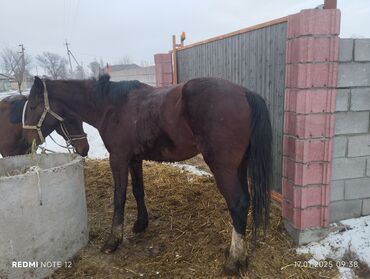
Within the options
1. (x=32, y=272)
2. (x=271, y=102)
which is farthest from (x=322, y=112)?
(x=32, y=272)

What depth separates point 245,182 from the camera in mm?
2775

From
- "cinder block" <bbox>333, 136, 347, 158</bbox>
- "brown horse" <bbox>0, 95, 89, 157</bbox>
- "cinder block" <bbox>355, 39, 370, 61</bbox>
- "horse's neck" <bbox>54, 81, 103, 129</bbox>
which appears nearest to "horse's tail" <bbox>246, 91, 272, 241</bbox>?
"cinder block" <bbox>333, 136, 347, 158</bbox>

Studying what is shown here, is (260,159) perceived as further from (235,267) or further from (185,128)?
(235,267)

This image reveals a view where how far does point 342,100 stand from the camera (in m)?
2.81

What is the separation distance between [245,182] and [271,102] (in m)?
1.20

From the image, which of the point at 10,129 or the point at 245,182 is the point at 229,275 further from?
the point at 10,129

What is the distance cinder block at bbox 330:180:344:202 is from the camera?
2955 mm

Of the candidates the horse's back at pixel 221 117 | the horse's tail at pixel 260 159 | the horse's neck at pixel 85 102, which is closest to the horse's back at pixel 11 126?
the horse's neck at pixel 85 102

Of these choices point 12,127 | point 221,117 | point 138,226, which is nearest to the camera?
point 221,117

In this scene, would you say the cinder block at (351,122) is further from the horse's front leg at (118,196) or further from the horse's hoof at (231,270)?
the horse's front leg at (118,196)

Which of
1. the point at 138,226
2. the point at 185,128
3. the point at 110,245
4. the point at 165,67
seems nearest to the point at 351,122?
the point at 185,128

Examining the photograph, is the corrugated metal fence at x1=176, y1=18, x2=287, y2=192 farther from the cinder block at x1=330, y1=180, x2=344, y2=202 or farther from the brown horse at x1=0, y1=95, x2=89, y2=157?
→ the brown horse at x1=0, y1=95, x2=89, y2=157

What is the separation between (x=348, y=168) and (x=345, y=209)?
1.35ft

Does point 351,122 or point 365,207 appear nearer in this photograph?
point 351,122
